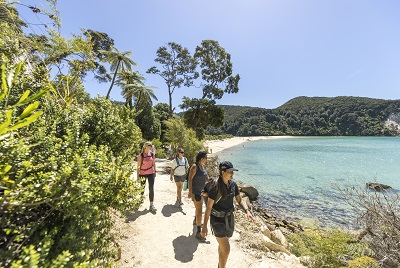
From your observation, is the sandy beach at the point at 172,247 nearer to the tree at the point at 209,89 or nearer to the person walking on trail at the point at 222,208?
the person walking on trail at the point at 222,208

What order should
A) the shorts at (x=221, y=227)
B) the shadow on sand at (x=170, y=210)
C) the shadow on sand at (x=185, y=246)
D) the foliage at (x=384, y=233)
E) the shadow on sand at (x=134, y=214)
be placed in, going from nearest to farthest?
the shorts at (x=221, y=227)
the shadow on sand at (x=185, y=246)
the foliage at (x=384, y=233)
the shadow on sand at (x=134, y=214)
the shadow on sand at (x=170, y=210)

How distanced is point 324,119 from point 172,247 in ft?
493

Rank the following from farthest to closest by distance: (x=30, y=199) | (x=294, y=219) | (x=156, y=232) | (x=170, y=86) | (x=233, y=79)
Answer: (x=170, y=86), (x=233, y=79), (x=294, y=219), (x=156, y=232), (x=30, y=199)

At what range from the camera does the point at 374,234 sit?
19.1 feet

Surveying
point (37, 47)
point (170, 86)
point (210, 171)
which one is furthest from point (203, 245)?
point (170, 86)

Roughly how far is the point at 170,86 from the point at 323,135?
421 feet

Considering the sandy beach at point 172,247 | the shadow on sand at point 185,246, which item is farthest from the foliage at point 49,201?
the shadow on sand at point 185,246

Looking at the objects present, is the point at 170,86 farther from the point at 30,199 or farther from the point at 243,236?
the point at 30,199

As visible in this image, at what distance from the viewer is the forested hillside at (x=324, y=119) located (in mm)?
115312

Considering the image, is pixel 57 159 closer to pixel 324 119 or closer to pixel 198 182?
pixel 198 182

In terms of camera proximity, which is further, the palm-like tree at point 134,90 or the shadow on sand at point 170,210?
the palm-like tree at point 134,90

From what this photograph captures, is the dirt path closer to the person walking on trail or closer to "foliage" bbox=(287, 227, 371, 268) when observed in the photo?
"foliage" bbox=(287, 227, 371, 268)

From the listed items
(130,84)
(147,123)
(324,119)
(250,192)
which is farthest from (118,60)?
(324,119)

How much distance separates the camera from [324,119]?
13025cm
